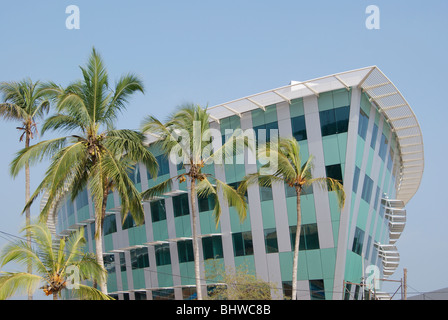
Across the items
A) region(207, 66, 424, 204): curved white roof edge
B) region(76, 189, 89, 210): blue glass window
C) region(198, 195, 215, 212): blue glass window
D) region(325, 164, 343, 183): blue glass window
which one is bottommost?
region(198, 195, 215, 212): blue glass window

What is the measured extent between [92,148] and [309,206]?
15.1 m

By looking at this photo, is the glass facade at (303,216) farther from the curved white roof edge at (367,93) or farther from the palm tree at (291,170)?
the palm tree at (291,170)

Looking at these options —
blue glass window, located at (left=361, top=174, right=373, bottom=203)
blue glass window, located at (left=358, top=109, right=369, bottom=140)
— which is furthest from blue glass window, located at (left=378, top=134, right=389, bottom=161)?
blue glass window, located at (left=358, top=109, right=369, bottom=140)

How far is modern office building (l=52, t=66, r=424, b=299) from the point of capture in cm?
3462

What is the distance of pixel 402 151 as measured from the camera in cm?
4522

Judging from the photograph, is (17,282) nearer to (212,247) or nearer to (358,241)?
(212,247)

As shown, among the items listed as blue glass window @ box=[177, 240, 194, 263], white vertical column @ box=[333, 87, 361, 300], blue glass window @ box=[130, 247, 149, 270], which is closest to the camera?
white vertical column @ box=[333, 87, 361, 300]

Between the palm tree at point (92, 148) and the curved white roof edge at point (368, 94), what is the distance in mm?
11934

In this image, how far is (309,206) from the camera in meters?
35.2

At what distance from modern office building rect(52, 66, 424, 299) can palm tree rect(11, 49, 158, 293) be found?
39.8 ft

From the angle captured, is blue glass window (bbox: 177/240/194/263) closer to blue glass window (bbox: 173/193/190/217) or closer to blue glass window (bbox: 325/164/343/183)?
blue glass window (bbox: 173/193/190/217)
